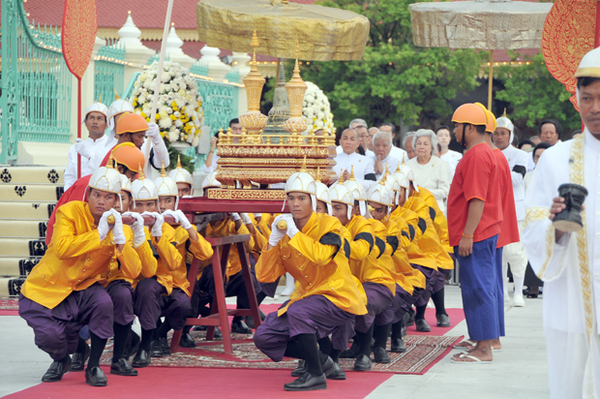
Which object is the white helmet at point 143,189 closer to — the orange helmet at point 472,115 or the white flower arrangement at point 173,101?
the orange helmet at point 472,115

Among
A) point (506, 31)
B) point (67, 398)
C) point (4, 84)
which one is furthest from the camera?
point (4, 84)

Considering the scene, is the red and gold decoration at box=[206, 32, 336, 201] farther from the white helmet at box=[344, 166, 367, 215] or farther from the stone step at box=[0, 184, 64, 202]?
the stone step at box=[0, 184, 64, 202]

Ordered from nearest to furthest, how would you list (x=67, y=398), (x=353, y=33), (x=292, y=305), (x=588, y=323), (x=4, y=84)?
(x=588, y=323) < (x=67, y=398) < (x=292, y=305) < (x=353, y=33) < (x=4, y=84)

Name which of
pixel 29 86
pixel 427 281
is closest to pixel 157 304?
pixel 427 281

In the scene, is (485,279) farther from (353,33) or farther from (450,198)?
(353,33)

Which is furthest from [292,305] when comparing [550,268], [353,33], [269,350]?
[353,33]

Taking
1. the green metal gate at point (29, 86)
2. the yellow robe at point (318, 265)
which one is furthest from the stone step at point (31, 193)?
the yellow robe at point (318, 265)

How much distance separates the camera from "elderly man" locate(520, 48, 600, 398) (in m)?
3.50

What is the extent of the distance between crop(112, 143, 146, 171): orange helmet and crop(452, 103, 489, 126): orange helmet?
7.46 ft

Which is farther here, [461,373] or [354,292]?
[461,373]

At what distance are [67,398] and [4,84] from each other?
6.96m

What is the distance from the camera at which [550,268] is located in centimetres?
355

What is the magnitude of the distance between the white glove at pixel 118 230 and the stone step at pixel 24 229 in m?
4.79

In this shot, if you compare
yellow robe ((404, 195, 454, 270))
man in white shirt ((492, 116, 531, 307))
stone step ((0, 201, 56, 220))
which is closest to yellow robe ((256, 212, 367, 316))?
yellow robe ((404, 195, 454, 270))
